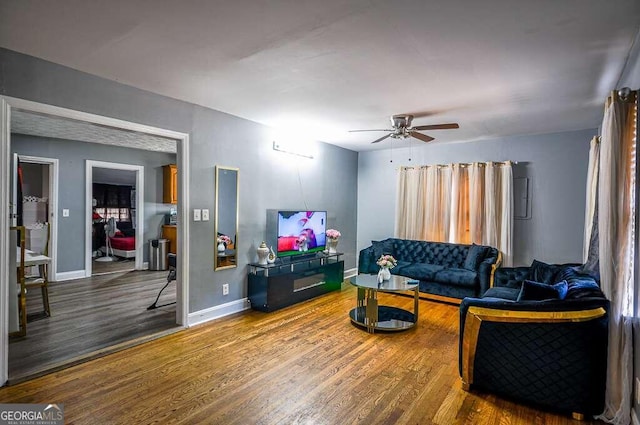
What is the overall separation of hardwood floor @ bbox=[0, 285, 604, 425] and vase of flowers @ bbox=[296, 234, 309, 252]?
1.58m

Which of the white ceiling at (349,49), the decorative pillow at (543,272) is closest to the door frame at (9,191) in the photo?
the white ceiling at (349,49)

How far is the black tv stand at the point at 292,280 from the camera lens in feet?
14.2

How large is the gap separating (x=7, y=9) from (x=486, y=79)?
3.43 metres

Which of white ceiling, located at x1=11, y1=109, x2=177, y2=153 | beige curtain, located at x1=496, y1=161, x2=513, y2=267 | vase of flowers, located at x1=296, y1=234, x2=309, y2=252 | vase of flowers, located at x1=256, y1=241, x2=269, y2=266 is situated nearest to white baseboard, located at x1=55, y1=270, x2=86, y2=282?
white ceiling, located at x1=11, y1=109, x2=177, y2=153

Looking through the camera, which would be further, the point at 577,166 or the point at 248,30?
the point at 577,166

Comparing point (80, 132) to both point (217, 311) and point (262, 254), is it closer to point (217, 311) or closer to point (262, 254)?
point (262, 254)

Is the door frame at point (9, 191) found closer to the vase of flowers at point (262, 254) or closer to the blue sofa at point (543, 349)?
the vase of flowers at point (262, 254)

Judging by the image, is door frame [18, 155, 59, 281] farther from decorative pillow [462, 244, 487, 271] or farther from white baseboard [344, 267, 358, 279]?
decorative pillow [462, 244, 487, 271]

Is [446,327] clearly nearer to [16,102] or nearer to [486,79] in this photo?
[486,79]

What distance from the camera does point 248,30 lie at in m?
2.13

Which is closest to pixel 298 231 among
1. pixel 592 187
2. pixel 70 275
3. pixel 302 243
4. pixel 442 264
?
pixel 302 243

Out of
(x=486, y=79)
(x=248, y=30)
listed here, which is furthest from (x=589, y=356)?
(x=248, y=30)

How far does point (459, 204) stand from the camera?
18.2ft

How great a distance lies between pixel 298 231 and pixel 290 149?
50.1 inches
